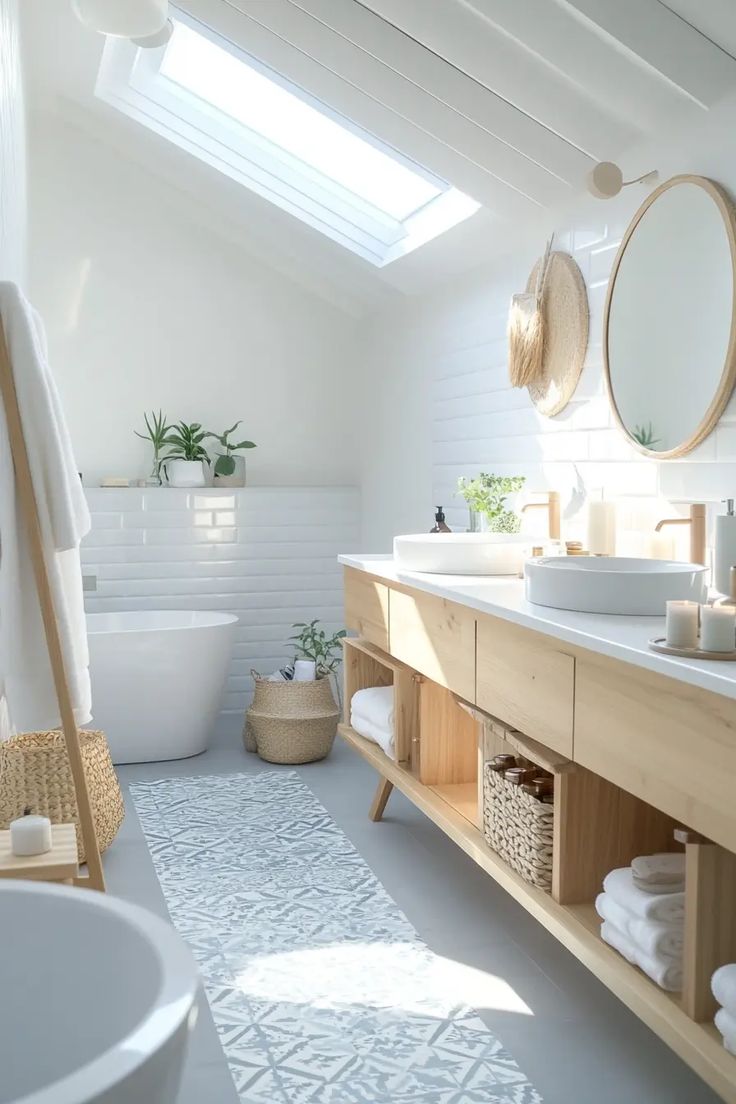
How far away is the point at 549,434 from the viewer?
3676mm

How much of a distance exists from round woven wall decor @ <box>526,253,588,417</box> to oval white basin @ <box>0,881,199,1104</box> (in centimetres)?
252

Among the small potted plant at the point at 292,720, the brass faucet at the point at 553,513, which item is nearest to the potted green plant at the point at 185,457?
the small potted plant at the point at 292,720

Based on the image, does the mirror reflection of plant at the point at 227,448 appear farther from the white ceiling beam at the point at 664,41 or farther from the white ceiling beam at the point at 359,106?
the white ceiling beam at the point at 664,41

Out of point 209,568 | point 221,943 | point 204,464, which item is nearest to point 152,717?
point 209,568

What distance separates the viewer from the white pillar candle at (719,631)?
6.11ft

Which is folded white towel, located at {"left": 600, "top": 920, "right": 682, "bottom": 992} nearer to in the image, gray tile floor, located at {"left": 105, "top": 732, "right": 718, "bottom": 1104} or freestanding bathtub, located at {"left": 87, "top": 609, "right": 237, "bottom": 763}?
gray tile floor, located at {"left": 105, "top": 732, "right": 718, "bottom": 1104}

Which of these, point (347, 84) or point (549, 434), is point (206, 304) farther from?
point (549, 434)

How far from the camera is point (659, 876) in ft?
7.02

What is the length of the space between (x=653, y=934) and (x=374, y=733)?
1.76 metres

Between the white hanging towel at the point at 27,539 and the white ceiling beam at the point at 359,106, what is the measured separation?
57.1 inches

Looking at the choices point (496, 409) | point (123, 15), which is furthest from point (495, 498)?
point (123, 15)

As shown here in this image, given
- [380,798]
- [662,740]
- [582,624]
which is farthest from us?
[380,798]

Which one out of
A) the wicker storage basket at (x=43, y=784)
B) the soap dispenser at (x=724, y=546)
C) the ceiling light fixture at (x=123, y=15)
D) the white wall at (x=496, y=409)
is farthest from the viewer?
the wicker storage basket at (x=43, y=784)

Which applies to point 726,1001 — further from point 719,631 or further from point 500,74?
point 500,74
